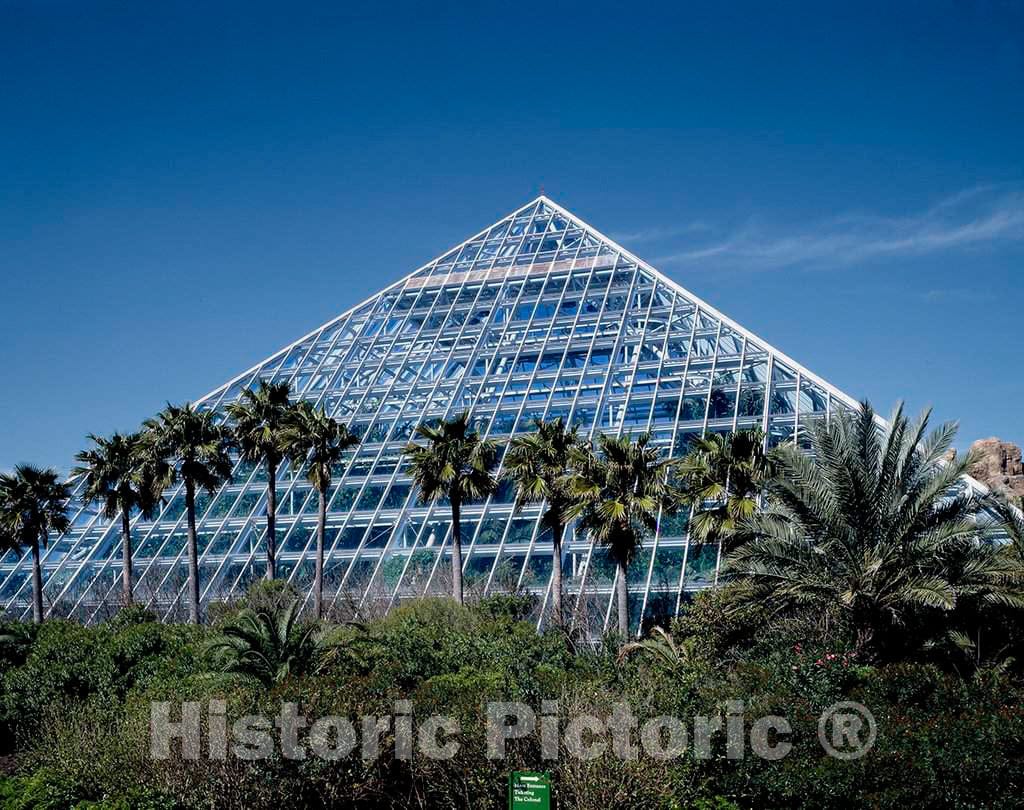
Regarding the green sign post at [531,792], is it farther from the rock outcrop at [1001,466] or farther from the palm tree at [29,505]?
the palm tree at [29,505]

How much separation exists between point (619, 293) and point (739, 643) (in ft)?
97.3

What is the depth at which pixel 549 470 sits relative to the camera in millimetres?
28219

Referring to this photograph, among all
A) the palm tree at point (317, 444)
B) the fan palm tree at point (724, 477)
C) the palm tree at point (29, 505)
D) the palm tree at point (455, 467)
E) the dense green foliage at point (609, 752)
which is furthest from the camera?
the palm tree at point (29, 505)

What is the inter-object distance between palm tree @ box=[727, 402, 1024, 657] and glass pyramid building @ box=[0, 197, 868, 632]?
35.6 ft

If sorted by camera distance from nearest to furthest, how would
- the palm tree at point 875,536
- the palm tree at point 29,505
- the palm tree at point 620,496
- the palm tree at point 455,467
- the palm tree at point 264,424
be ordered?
the palm tree at point 875,536 → the palm tree at point 620,496 → the palm tree at point 455,467 → the palm tree at point 264,424 → the palm tree at point 29,505

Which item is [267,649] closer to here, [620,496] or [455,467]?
[455,467]

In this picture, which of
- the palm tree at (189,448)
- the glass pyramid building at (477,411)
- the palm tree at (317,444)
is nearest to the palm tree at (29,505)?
the glass pyramid building at (477,411)

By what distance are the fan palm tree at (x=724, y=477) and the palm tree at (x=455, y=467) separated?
6969mm

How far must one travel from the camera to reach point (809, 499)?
19906mm

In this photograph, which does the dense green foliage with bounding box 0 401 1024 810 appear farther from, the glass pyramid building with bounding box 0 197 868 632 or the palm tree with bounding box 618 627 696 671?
the glass pyramid building with bounding box 0 197 868 632

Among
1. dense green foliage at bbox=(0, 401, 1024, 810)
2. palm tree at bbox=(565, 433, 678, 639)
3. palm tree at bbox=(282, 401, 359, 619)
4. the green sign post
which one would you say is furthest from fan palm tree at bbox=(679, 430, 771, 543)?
palm tree at bbox=(282, 401, 359, 619)

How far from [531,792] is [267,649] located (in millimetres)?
9411

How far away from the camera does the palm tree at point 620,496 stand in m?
26.1

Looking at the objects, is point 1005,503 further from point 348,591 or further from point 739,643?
point 348,591
